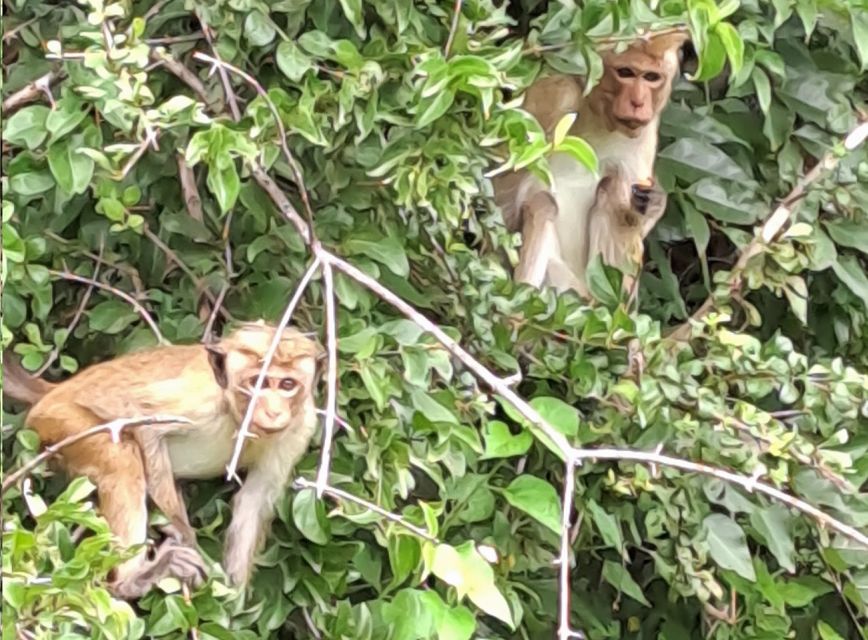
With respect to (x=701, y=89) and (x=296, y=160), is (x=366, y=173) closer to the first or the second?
(x=296, y=160)

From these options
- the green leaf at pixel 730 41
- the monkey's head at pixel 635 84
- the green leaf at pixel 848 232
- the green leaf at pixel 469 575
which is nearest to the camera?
the green leaf at pixel 469 575

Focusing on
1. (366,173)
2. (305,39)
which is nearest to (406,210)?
(366,173)

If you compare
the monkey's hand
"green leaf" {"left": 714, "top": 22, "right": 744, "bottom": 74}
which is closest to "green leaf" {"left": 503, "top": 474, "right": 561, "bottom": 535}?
the monkey's hand

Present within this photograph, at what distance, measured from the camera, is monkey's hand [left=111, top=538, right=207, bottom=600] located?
2.85ft

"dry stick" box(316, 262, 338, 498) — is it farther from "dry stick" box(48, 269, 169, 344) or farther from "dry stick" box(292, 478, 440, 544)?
"dry stick" box(48, 269, 169, 344)

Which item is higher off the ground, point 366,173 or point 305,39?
point 305,39

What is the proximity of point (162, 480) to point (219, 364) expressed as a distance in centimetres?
10

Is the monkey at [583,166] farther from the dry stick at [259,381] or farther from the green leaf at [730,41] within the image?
the dry stick at [259,381]

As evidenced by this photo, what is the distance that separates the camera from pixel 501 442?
96 cm

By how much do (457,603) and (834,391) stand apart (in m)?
0.37

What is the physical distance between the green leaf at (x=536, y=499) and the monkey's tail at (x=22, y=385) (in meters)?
0.36

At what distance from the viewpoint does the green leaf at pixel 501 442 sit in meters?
0.96

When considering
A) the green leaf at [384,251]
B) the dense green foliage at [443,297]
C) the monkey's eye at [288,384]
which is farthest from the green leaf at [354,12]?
the monkey's eye at [288,384]

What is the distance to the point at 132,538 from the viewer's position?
87 cm
